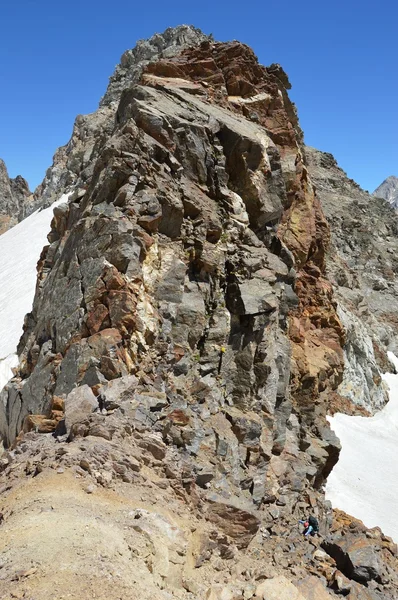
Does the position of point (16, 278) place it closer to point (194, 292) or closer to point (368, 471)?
point (194, 292)

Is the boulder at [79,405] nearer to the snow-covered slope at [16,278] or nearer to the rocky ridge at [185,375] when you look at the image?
the rocky ridge at [185,375]

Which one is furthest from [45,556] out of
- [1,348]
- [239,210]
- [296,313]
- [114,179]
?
[1,348]

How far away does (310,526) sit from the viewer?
1023cm

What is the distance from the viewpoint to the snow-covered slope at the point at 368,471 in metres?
18.2

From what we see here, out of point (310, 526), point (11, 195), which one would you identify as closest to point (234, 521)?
point (310, 526)

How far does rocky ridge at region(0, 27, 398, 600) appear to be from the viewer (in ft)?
20.2

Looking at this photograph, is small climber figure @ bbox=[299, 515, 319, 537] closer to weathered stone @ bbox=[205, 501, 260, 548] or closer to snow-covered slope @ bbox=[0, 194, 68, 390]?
weathered stone @ bbox=[205, 501, 260, 548]

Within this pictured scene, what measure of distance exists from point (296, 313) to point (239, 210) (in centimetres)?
510

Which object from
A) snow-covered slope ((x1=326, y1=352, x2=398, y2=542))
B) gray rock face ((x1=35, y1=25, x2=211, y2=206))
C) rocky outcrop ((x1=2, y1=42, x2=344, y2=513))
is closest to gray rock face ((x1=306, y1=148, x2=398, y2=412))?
snow-covered slope ((x1=326, y1=352, x2=398, y2=542))

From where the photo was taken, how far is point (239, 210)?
503 inches

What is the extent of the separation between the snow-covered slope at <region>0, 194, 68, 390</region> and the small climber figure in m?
12.0

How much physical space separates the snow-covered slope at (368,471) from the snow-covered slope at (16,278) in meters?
14.3

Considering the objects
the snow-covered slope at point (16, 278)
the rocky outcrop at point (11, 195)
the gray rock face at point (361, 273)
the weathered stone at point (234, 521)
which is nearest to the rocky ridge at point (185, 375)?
the weathered stone at point (234, 521)

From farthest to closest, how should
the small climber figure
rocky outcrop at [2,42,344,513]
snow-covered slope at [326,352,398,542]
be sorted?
1. snow-covered slope at [326,352,398,542]
2. the small climber figure
3. rocky outcrop at [2,42,344,513]
